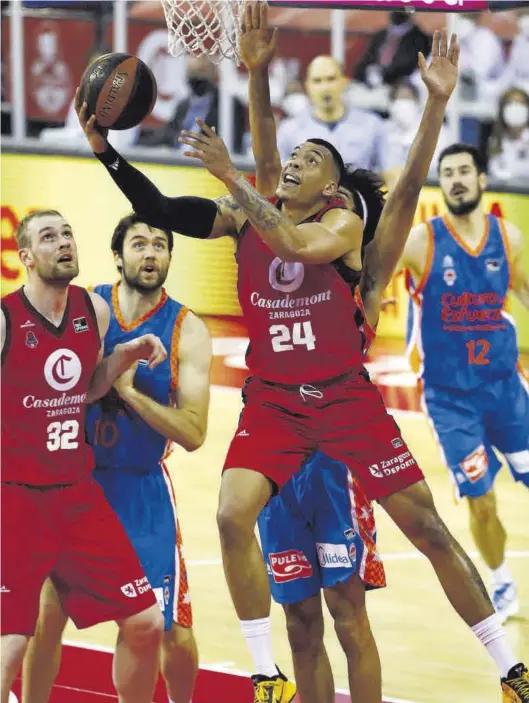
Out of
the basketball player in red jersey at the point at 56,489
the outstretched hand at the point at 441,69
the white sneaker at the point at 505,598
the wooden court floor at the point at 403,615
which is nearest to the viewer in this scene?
the basketball player in red jersey at the point at 56,489

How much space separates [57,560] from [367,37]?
1193cm

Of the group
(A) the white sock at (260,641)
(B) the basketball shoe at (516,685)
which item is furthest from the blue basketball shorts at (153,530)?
(B) the basketball shoe at (516,685)

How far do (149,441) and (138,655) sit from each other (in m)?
0.88

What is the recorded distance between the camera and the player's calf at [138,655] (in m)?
5.83

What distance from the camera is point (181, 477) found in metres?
10.6

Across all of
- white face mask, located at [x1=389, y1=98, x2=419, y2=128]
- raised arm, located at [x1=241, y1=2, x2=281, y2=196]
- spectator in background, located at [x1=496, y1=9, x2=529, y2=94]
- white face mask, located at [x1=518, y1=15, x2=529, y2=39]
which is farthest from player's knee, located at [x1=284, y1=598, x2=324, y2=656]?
white face mask, located at [x1=518, y1=15, x2=529, y2=39]

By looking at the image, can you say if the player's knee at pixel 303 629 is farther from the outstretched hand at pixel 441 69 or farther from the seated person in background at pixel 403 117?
the seated person in background at pixel 403 117

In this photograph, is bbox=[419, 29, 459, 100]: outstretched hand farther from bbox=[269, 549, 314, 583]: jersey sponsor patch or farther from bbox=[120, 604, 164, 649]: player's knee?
bbox=[120, 604, 164, 649]: player's knee

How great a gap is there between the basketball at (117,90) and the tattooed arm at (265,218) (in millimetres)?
359

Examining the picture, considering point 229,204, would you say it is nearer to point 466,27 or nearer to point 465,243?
point 465,243

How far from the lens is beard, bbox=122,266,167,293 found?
6379 mm

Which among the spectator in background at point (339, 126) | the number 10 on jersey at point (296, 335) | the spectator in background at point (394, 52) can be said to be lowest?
the number 10 on jersey at point (296, 335)

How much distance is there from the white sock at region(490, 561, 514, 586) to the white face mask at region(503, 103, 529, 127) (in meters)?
5.88

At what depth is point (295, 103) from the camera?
1507cm
